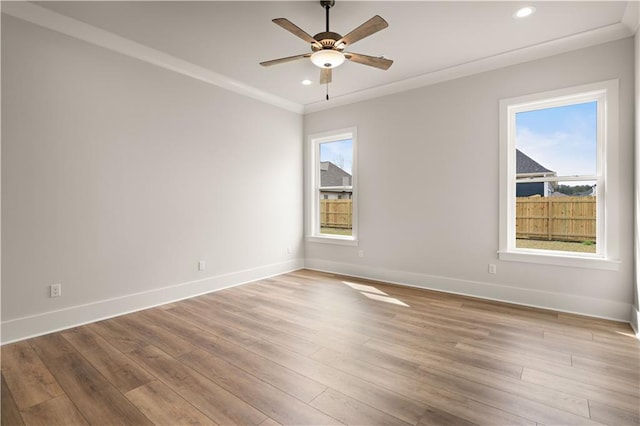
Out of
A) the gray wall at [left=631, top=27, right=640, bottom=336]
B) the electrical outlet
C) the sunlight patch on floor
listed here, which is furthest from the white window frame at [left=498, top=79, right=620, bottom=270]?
the electrical outlet

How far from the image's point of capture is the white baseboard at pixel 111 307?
110 inches

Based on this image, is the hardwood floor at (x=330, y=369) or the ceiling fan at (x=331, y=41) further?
the ceiling fan at (x=331, y=41)

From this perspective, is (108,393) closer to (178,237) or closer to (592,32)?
(178,237)

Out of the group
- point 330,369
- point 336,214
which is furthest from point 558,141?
point 330,369

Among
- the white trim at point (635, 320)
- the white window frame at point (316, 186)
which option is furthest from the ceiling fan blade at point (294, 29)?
the white trim at point (635, 320)

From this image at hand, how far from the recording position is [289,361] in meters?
2.41

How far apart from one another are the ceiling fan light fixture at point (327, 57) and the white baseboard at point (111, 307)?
10.1 ft

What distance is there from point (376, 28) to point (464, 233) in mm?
2784

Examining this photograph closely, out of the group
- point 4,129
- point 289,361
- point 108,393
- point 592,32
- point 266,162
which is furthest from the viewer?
point 266,162

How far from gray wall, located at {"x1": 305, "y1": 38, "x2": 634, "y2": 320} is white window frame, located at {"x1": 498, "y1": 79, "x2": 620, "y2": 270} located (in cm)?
7

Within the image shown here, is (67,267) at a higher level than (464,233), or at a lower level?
lower

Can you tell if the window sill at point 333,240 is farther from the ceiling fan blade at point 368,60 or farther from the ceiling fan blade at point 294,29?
the ceiling fan blade at point 294,29

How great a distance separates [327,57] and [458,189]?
97.2 inches

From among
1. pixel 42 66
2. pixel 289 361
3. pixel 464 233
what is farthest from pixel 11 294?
pixel 464 233
